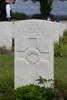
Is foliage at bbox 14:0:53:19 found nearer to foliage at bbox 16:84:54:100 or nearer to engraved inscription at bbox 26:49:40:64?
engraved inscription at bbox 26:49:40:64

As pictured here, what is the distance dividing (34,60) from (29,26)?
70cm

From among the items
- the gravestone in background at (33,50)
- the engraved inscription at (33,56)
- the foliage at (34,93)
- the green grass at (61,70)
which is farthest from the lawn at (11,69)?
the foliage at (34,93)

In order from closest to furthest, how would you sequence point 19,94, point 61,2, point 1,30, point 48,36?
point 19,94 < point 48,36 < point 1,30 < point 61,2

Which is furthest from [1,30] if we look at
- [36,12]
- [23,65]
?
[36,12]

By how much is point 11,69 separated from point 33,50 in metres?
3.18

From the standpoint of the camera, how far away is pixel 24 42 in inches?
321

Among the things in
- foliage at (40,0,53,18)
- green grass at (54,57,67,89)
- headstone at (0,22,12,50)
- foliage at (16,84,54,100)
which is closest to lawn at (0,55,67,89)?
green grass at (54,57,67,89)

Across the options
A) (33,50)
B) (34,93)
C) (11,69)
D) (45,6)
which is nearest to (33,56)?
(33,50)

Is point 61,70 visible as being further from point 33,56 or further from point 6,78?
point 33,56

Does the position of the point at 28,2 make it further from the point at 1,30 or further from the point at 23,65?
the point at 23,65

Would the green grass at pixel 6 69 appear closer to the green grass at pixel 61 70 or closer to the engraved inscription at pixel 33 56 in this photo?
the engraved inscription at pixel 33 56

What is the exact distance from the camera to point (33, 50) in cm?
816

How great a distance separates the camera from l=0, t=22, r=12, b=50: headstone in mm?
15875

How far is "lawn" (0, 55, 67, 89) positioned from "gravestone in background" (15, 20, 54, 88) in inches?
30.6
